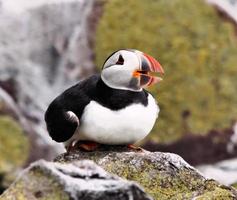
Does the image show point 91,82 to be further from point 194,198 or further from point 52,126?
point 194,198

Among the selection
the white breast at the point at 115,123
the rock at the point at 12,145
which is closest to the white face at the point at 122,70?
the white breast at the point at 115,123

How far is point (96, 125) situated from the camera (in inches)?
219

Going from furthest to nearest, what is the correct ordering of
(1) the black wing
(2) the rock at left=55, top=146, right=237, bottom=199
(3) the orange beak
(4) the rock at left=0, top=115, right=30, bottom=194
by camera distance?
(4) the rock at left=0, top=115, right=30, bottom=194 < (1) the black wing < (3) the orange beak < (2) the rock at left=55, top=146, right=237, bottom=199

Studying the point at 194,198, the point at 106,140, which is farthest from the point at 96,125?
the point at 194,198

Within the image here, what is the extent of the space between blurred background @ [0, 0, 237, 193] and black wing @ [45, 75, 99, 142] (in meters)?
5.07

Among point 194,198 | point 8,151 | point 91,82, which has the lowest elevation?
point 8,151

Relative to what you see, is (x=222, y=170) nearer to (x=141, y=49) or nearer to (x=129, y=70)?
(x=141, y=49)

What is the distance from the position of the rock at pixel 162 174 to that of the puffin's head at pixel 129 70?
0.46m

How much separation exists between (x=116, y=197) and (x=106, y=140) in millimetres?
1525

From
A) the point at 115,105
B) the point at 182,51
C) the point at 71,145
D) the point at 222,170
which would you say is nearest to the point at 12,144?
the point at 182,51

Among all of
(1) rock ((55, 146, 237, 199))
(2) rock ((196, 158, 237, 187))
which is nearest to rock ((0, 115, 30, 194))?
(2) rock ((196, 158, 237, 187))

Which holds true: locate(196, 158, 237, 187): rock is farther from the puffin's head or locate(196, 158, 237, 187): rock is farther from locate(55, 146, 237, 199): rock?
locate(55, 146, 237, 199): rock

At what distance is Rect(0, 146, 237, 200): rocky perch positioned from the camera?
4082 millimetres

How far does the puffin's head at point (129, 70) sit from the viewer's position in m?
5.45
